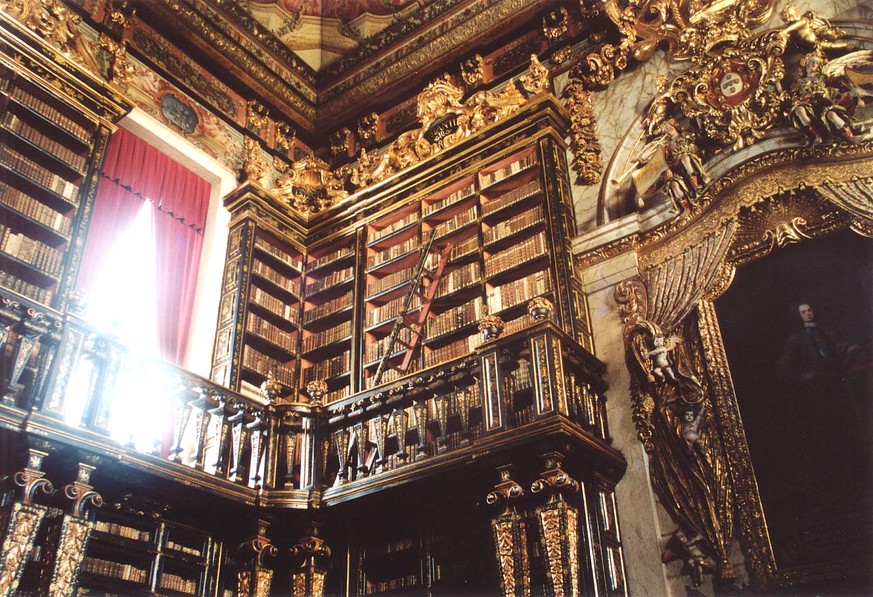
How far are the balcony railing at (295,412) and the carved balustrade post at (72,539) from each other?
0.22 metres

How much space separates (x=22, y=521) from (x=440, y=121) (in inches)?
191

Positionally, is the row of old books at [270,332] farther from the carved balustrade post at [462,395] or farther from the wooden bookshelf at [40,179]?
the carved balustrade post at [462,395]

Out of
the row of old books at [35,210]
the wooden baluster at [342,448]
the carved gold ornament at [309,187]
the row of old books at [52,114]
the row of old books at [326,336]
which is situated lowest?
the wooden baluster at [342,448]

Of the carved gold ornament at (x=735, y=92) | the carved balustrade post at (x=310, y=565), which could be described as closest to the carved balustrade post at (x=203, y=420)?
the carved balustrade post at (x=310, y=565)

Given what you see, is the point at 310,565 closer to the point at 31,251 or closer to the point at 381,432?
the point at 381,432

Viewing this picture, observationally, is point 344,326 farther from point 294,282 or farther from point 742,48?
point 742,48

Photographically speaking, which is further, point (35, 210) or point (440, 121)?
point (440, 121)

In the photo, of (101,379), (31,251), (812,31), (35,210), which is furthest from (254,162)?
(812,31)

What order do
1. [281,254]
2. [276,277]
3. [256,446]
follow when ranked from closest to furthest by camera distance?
[256,446] → [276,277] → [281,254]

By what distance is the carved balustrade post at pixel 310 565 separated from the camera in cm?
549

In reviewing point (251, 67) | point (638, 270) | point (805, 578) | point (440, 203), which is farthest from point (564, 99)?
point (805, 578)

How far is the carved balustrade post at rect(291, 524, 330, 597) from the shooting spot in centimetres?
549

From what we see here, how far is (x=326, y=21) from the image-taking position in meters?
8.91

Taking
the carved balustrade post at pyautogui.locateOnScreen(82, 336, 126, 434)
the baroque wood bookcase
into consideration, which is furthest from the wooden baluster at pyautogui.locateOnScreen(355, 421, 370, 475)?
the carved balustrade post at pyautogui.locateOnScreen(82, 336, 126, 434)
